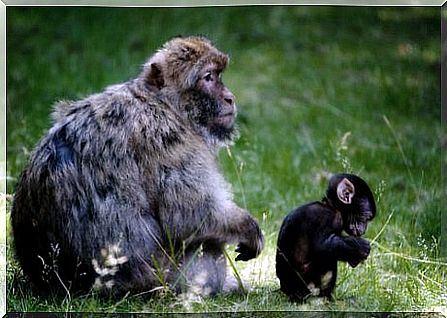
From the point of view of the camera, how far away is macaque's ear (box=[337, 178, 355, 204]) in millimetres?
6086

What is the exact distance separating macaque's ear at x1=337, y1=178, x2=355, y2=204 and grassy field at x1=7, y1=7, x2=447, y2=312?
543mm

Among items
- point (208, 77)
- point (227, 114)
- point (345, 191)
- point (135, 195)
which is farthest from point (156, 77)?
point (345, 191)

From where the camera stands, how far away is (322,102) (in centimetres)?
886

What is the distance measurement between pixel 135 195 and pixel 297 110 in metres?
3.20

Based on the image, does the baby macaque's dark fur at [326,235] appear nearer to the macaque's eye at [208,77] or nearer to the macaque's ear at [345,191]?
the macaque's ear at [345,191]

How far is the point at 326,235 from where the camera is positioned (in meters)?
6.03

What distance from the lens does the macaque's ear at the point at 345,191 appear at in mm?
6086

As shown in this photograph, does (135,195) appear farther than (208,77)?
No

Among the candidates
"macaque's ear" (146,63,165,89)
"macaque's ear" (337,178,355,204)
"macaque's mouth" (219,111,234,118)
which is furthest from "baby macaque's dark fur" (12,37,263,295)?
"macaque's ear" (337,178,355,204)

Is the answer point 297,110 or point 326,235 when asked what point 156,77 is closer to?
point 326,235

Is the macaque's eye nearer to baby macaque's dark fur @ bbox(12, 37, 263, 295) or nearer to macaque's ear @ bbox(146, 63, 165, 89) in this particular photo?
baby macaque's dark fur @ bbox(12, 37, 263, 295)

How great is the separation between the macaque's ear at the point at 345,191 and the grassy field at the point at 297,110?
1.78ft

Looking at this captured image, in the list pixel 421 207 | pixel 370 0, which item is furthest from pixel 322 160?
pixel 370 0

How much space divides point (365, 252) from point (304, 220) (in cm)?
38
